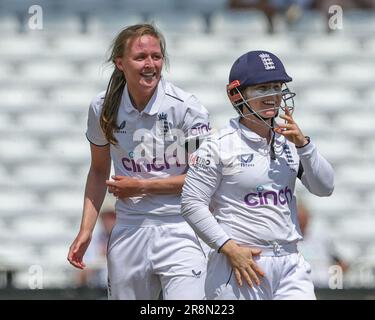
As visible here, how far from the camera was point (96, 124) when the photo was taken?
5.41m

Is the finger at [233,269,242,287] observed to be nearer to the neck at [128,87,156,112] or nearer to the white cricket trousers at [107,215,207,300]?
the white cricket trousers at [107,215,207,300]

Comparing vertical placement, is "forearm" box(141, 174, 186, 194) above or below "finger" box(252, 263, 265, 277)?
above

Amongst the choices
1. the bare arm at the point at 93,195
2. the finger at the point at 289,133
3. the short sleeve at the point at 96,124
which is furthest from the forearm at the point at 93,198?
the finger at the point at 289,133

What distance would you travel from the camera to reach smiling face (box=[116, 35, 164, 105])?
5.25 m

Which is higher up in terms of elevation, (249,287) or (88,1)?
(88,1)

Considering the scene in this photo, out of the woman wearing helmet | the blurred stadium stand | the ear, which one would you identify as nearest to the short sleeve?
the ear

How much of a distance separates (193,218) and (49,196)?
5134 millimetres

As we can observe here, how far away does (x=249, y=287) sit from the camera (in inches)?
185

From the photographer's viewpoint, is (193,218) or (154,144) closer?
(193,218)

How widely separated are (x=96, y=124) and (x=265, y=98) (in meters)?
0.98

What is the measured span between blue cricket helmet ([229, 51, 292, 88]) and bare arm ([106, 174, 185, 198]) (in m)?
0.61

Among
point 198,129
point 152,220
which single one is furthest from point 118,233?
point 198,129
